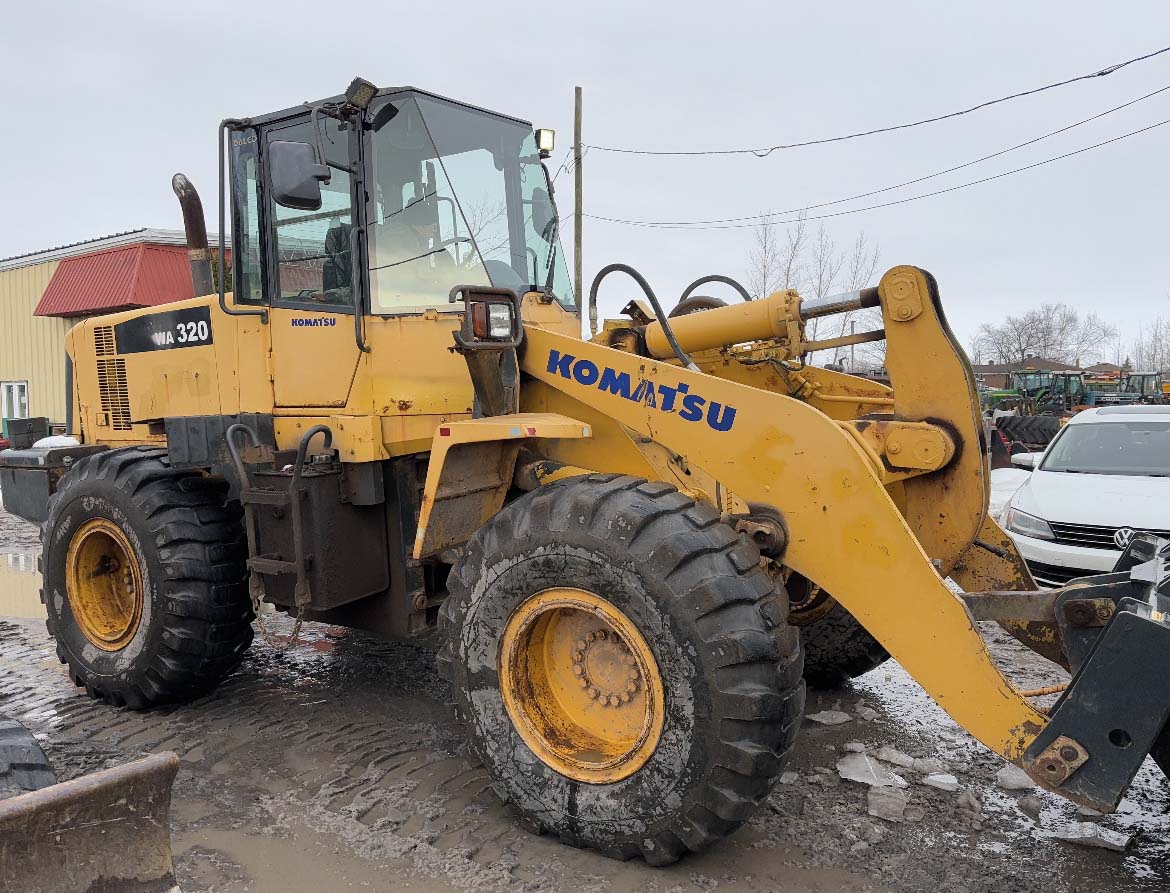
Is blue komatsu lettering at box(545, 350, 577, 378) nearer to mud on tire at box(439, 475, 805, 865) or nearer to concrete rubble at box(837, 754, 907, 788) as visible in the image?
mud on tire at box(439, 475, 805, 865)

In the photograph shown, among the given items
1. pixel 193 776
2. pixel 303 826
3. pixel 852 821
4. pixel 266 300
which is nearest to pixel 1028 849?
pixel 852 821

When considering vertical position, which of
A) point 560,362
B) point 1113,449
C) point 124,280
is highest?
point 124,280

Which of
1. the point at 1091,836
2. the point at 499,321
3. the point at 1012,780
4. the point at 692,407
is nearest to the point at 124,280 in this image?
the point at 499,321

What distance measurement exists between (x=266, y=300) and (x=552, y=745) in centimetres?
264

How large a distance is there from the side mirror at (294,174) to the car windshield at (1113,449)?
664 centimetres

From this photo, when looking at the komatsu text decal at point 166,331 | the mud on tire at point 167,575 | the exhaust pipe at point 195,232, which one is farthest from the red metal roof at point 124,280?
the mud on tire at point 167,575

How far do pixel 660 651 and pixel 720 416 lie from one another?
37.6 inches

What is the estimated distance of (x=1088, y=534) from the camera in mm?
6594

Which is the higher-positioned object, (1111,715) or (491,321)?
(491,321)

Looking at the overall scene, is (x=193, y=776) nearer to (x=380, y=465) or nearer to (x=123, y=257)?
(x=380, y=465)

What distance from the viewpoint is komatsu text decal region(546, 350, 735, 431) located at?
356cm

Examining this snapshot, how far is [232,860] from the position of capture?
11.3ft

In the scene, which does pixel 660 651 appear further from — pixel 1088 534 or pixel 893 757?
pixel 1088 534

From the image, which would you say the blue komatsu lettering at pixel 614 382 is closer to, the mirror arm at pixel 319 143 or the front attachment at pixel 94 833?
Answer: the mirror arm at pixel 319 143
